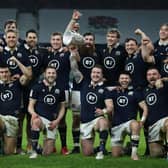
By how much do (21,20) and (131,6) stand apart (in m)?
4.92

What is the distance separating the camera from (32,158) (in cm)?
641

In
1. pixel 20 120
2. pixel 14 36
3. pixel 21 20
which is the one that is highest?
pixel 21 20

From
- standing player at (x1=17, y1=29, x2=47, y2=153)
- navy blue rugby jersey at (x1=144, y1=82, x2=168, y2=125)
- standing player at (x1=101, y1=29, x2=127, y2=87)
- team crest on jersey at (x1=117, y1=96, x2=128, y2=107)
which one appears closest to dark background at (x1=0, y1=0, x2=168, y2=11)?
standing player at (x1=17, y1=29, x2=47, y2=153)

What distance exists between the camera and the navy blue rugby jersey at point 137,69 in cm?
684

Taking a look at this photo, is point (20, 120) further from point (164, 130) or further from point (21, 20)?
point (21, 20)

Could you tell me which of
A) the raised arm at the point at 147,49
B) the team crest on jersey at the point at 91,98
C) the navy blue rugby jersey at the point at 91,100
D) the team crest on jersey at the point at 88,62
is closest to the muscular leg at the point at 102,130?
the navy blue rugby jersey at the point at 91,100

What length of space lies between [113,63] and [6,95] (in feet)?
4.75

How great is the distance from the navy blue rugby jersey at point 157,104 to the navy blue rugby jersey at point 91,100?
0.57 metres

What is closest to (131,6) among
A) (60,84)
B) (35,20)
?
(35,20)

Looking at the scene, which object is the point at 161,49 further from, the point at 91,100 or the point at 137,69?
the point at 91,100

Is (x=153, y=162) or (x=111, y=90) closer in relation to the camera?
(x=153, y=162)

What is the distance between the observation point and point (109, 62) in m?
6.98

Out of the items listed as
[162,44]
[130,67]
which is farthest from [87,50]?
[162,44]

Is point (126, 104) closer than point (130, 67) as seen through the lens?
Yes
